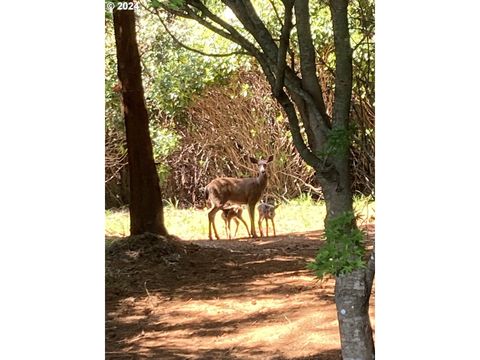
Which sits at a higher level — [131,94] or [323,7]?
[323,7]

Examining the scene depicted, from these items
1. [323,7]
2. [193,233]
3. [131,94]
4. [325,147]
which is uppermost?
[323,7]

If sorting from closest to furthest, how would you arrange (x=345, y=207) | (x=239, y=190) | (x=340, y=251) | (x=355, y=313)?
1. (x=340, y=251)
2. (x=355, y=313)
3. (x=345, y=207)
4. (x=239, y=190)

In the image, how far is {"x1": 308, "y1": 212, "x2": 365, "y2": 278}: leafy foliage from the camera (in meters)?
4.16

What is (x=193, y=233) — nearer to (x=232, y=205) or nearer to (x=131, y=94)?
(x=232, y=205)

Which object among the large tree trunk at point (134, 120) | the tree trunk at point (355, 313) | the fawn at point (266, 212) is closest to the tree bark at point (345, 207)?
the tree trunk at point (355, 313)

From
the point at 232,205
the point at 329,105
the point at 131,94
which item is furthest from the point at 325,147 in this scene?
the point at 131,94

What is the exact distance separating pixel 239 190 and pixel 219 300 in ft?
1.63

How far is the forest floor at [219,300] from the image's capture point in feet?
14.6

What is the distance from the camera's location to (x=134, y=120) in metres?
4.60

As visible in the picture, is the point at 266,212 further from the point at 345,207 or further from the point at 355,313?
the point at 355,313

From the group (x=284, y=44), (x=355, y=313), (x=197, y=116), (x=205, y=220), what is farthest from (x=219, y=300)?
(x=284, y=44)

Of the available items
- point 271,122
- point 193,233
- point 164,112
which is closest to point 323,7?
point 271,122

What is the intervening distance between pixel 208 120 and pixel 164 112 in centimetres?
20

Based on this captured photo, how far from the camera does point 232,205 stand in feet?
14.9
